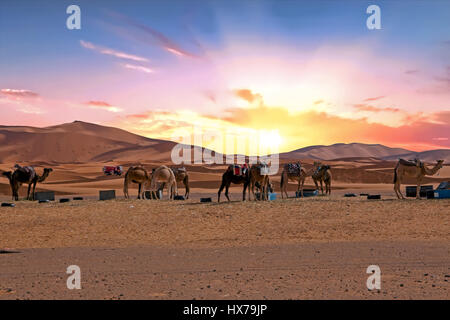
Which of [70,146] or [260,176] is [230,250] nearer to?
[260,176]

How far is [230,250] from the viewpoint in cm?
1155

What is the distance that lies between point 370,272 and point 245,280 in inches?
90.7

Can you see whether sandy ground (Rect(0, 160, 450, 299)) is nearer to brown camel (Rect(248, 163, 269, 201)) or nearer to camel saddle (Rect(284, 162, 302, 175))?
brown camel (Rect(248, 163, 269, 201))

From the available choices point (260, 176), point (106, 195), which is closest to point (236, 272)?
point (260, 176)

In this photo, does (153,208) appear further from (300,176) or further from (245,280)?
(245,280)

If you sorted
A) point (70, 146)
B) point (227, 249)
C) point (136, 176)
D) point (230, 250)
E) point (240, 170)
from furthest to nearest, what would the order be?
point (70, 146), point (136, 176), point (240, 170), point (227, 249), point (230, 250)

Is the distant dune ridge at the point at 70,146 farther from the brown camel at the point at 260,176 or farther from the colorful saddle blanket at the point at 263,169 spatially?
the colorful saddle blanket at the point at 263,169

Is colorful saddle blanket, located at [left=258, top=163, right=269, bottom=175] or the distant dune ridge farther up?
the distant dune ridge

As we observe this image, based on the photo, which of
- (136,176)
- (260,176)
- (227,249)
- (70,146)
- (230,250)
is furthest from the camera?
(70,146)

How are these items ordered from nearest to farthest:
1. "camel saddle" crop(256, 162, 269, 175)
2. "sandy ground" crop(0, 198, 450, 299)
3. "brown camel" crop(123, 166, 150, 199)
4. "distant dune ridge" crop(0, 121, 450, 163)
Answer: "sandy ground" crop(0, 198, 450, 299)
"camel saddle" crop(256, 162, 269, 175)
"brown camel" crop(123, 166, 150, 199)
"distant dune ridge" crop(0, 121, 450, 163)

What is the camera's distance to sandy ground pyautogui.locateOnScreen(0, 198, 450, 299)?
7797 mm

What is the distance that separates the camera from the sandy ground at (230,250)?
25.6 feet

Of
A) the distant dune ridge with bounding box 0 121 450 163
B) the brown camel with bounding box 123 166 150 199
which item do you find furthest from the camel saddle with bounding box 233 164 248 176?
the distant dune ridge with bounding box 0 121 450 163
